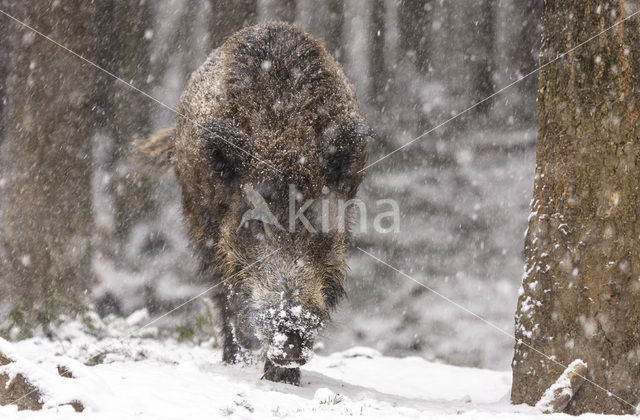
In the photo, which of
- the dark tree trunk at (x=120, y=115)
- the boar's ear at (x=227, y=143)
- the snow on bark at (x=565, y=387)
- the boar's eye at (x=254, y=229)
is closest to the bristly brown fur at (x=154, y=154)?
the dark tree trunk at (x=120, y=115)

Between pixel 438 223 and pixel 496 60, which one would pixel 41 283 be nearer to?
pixel 438 223

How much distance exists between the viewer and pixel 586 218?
11.1ft

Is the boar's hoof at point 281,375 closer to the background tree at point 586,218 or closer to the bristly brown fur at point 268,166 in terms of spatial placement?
the bristly brown fur at point 268,166

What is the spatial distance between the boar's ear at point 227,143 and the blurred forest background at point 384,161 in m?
2.53

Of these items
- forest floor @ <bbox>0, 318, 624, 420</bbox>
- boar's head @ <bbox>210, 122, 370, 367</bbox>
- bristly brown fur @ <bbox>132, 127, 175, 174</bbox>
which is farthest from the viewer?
bristly brown fur @ <bbox>132, 127, 175, 174</bbox>

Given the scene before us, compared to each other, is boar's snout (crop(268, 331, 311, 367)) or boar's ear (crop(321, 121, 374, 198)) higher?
boar's ear (crop(321, 121, 374, 198))

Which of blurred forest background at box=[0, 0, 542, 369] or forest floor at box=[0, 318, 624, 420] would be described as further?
blurred forest background at box=[0, 0, 542, 369]

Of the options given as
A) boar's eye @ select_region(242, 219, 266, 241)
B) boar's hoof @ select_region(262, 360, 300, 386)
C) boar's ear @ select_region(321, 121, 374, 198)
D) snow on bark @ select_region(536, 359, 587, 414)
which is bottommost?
boar's hoof @ select_region(262, 360, 300, 386)

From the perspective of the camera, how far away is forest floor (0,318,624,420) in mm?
2648

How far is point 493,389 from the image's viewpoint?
532 centimetres

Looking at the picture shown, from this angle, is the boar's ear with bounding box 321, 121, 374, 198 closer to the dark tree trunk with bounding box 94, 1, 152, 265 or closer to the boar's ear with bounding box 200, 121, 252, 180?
the boar's ear with bounding box 200, 121, 252, 180

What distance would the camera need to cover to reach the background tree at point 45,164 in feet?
20.2

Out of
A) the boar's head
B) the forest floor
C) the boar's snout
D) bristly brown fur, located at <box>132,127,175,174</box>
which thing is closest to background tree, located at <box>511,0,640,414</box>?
the forest floor

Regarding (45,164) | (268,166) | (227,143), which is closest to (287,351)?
(268,166)
